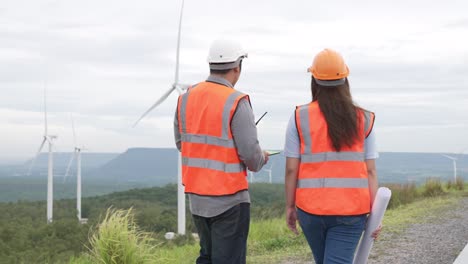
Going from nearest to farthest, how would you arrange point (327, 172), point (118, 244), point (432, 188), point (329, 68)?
point (327, 172) → point (329, 68) → point (118, 244) → point (432, 188)

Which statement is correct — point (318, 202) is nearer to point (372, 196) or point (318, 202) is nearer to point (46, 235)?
point (372, 196)

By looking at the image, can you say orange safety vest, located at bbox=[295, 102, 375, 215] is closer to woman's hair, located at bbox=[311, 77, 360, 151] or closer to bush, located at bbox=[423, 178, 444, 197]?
woman's hair, located at bbox=[311, 77, 360, 151]

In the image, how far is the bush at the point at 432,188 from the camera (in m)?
17.9

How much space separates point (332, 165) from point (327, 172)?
0.16ft

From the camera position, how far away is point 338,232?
3898 millimetres

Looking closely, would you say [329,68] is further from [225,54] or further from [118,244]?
[118,244]

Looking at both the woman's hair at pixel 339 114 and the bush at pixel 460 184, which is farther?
the bush at pixel 460 184

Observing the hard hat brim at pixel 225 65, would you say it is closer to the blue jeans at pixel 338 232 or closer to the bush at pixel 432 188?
the blue jeans at pixel 338 232

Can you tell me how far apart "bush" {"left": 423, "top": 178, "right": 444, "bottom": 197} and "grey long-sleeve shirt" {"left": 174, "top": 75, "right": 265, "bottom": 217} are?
A: 569 inches

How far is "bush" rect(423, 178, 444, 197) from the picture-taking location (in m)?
17.9

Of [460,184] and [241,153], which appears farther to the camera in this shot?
[460,184]

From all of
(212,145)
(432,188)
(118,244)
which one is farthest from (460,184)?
(212,145)

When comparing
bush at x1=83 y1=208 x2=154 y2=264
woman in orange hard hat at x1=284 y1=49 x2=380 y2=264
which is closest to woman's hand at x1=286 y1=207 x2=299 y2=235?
woman in orange hard hat at x1=284 y1=49 x2=380 y2=264

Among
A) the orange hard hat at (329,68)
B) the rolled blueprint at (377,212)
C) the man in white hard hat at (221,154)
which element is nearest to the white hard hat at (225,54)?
the man in white hard hat at (221,154)
